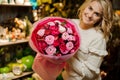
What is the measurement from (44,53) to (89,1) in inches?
21.4

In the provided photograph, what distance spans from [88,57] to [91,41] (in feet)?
0.37

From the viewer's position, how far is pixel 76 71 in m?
1.60

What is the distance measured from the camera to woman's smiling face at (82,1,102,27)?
1.57 meters

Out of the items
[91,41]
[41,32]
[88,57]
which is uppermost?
[41,32]

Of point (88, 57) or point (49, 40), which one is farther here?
point (88, 57)

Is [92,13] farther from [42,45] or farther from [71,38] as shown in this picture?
[42,45]

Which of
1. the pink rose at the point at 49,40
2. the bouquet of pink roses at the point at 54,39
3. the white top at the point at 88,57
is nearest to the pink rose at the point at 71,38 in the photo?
the bouquet of pink roses at the point at 54,39

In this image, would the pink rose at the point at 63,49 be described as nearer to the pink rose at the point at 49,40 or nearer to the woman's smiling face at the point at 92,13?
the pink rose at the point at 49,40

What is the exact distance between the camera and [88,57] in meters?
1.60

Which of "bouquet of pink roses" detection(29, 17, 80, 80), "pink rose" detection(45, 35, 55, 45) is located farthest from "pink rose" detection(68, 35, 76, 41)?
"pink rose" detection(45, 35, 55, 45)

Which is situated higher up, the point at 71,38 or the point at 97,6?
the point at 97,6

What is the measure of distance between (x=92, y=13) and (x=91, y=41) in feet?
0.63

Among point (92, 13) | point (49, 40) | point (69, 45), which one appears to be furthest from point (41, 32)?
point (92, 13)

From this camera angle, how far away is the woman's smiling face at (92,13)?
1.57 m
